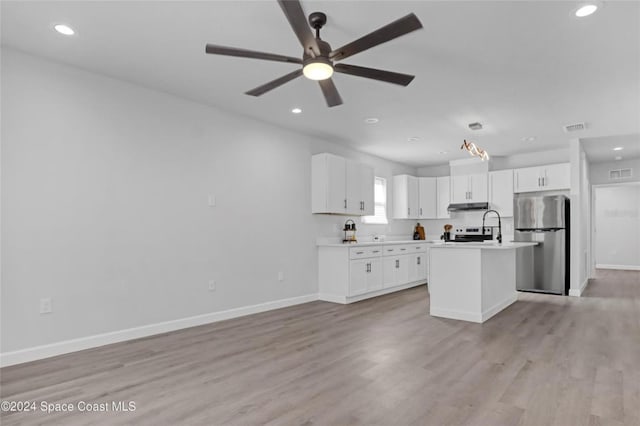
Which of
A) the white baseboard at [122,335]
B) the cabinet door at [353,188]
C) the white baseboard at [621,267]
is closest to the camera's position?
the white baseboard at [122,335]

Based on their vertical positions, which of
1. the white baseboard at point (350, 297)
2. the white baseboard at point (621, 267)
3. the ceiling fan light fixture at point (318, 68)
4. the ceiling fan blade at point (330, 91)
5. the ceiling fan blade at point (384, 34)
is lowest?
the white baseboard at point (621, 267)

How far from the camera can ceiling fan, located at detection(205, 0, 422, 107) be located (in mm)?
2094

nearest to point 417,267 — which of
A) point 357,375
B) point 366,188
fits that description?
point 366,188

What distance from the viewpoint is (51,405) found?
7.67ft

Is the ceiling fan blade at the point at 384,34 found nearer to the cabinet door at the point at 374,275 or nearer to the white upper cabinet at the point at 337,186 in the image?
the white upper cabinet at the point at 337,186

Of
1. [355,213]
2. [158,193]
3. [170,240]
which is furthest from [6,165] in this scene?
[355,213]

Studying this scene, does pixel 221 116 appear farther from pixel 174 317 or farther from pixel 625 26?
pixel 625 26

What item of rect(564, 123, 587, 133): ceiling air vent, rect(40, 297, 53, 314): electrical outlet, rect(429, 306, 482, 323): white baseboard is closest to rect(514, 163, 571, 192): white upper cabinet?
rect(564, 123, 587, 133): ceiling air vent

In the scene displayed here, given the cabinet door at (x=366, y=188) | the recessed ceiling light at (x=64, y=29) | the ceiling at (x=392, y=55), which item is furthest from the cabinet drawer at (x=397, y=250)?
the recessed ceiling light at (x=64, y=29)

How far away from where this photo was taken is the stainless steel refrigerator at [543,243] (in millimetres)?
6328

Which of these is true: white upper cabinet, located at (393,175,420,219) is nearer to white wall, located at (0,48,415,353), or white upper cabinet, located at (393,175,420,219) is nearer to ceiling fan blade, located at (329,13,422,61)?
white wall, located at (0,48,415,353)

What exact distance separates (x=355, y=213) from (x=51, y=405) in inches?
186

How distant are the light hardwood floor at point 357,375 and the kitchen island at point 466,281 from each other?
255 millimetres

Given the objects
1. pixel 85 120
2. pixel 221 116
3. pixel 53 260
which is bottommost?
pixel 53 260
